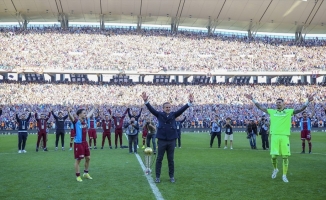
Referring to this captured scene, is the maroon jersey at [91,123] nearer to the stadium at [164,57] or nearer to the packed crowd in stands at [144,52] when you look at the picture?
the stadium at [164,57]

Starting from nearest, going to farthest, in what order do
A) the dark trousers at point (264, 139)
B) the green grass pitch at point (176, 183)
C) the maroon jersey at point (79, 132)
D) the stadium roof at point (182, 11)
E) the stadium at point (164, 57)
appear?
the green grass pitch at point (176, 183)
the maroon jersey at point (79, 132)
the dark trousers at point (264, 139)
the stadium at point (164, 57)
the stadium roof at point (182, 11)

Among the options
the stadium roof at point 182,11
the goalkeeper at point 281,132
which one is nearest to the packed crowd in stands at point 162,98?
the stadium roof at point 182,11

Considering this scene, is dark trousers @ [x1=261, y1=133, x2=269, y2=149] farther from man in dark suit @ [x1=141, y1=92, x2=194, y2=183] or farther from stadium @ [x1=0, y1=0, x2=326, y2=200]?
stadium @ [x1=0, y1=0, x2=326, y2=200]

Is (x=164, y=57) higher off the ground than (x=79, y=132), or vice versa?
(x=164, y=57)

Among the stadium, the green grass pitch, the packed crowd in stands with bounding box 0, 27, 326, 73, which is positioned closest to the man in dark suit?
the green grass pitch

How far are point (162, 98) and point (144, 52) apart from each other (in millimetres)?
8521

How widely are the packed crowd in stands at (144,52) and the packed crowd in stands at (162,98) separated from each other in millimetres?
2606

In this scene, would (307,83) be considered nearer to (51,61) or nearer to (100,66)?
(100,66)

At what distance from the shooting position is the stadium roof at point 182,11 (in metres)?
59.2

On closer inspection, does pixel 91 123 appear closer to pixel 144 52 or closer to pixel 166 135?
pixel 166 135

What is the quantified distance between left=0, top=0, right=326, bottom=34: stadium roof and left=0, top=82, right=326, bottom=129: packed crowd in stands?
11.0m

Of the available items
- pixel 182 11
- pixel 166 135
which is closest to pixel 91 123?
pixel 166 135

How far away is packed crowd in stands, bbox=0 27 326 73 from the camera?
56.9 meters

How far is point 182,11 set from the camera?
6122 cm
